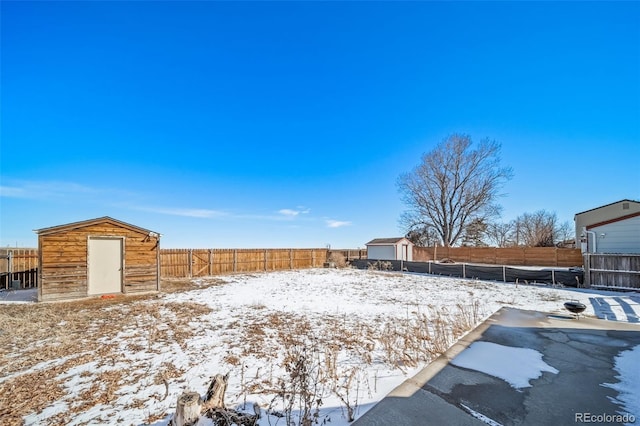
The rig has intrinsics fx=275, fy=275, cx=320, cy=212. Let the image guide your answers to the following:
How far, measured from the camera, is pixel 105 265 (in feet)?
30.8

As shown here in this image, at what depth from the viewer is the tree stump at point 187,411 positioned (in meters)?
2.13

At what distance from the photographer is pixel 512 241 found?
33469 millimetres

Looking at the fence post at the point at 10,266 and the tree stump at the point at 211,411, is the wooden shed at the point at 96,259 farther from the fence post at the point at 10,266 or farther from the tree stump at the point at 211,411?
the tree stump at the point at 211,411

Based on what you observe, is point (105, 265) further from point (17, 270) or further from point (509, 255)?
point (509, 255)

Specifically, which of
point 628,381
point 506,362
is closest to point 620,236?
A: point 628,381

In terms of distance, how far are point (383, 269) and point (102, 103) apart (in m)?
16.7

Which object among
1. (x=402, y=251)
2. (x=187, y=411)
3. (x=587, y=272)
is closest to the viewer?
(x=187, y=411)

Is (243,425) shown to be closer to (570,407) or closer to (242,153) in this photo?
(570,407)

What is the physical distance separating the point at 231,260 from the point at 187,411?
15.0 m

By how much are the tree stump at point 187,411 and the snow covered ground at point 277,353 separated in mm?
616

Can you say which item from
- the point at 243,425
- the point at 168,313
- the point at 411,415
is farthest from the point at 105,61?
the point at 411,415

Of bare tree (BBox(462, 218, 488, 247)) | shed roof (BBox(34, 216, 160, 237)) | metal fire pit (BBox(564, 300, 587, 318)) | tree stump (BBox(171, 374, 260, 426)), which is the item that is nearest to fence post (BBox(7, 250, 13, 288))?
shed roof (BBox(34, 216, 160, 237))

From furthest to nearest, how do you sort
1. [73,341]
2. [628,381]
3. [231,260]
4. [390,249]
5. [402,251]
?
[402,251] → [390,249] → [231,260] → [73,341] → [628,381]

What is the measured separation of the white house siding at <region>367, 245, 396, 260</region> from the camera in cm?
2172
